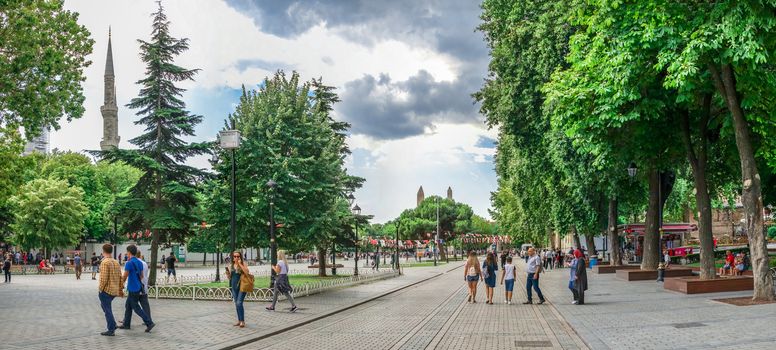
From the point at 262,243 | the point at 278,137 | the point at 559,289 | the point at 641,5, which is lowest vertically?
the point at 559,289

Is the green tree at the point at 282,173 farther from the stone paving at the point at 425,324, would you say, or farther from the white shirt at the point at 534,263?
the white shirt at the point at 534,263

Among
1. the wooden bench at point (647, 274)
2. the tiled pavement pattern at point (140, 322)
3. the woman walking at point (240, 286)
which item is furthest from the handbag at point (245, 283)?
the wooden bench at point (647, 274)

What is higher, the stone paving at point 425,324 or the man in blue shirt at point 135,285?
the man in blue shirt at point 135,285

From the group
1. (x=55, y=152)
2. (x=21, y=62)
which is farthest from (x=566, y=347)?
(x=55, y=152)

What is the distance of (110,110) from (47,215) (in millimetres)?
70374

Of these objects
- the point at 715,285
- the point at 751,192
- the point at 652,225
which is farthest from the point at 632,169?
the point at 751,192

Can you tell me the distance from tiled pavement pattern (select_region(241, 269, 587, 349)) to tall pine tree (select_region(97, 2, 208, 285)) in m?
11.1

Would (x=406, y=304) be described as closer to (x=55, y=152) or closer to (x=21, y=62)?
(x=21, y=62)

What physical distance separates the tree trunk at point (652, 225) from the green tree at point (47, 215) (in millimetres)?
47835

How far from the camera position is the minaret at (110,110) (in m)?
123

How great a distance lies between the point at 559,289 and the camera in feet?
94.1

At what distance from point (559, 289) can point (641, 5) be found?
1303 cm

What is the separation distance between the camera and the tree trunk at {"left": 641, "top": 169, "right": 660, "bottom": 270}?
104 ft

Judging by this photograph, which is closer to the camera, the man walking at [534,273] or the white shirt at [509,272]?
the man walking at [534,273]
